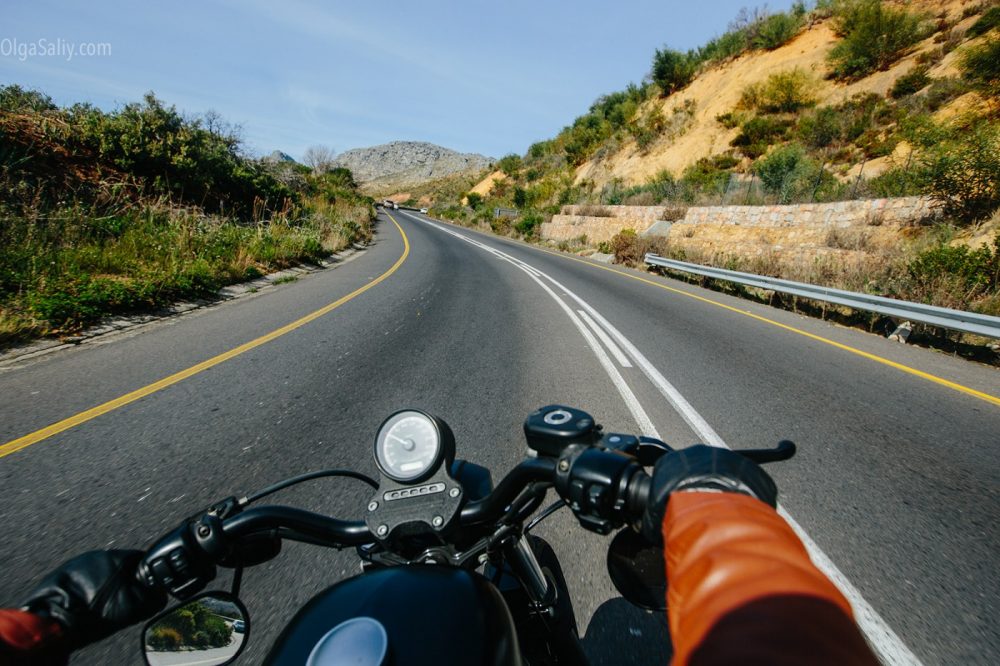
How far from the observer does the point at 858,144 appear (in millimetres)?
18406

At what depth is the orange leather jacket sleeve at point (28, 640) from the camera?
641 mm

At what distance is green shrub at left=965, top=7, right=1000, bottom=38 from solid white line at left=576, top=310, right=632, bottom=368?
22574mm

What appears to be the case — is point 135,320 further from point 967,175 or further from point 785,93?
point 785,93

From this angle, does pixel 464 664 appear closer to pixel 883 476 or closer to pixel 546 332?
pixel 883 476

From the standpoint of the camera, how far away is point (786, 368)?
5363mm

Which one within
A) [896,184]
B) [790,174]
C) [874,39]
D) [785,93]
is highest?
[874,39]

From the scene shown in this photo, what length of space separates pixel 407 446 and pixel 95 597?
652 mm

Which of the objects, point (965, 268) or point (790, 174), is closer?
point (965, 268)

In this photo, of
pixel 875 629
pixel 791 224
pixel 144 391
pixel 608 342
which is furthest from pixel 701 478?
pixel 791 224

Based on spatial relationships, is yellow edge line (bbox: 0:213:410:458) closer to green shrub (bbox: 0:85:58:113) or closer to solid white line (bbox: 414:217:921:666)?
solid white line (bbox: 414:217:921:666)

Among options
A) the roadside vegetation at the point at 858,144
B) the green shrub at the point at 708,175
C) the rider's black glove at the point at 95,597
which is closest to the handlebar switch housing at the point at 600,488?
the rider's black glove at the point at 95,597

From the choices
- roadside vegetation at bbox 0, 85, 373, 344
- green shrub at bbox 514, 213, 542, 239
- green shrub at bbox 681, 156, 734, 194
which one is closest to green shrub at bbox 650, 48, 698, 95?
green shrub at bbox 681, 156, 734, 194

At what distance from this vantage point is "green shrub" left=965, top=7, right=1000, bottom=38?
16.9 meters

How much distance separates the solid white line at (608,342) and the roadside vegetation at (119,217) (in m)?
6.87
